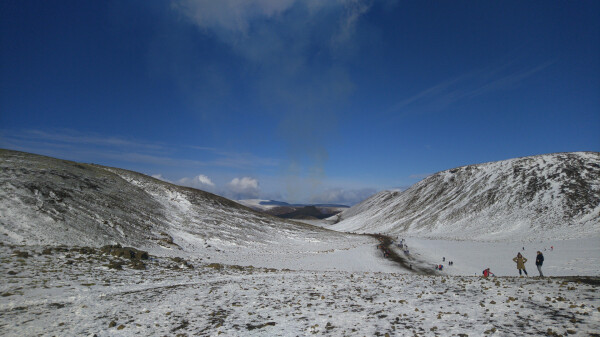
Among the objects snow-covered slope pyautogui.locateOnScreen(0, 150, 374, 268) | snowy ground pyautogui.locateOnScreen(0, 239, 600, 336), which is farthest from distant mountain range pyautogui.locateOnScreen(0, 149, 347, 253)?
snowy ground pyautogui.locateOnScreen(0, 239, 600, 336)

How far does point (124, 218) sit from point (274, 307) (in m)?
43.5

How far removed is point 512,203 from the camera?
342 ft

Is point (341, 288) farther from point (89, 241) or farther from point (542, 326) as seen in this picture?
point (89, 241)

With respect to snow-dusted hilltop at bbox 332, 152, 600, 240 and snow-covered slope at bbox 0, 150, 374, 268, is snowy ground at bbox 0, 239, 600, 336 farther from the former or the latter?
snow-dusted hilltop at bbox 332, 152, 600, 240

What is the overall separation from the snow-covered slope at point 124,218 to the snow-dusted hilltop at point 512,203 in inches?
2323

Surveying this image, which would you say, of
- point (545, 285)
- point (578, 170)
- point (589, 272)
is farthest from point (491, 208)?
point (545, 285)

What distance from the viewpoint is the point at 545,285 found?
16.9 meters

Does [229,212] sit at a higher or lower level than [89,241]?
higher

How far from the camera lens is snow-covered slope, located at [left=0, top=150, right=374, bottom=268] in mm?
33969

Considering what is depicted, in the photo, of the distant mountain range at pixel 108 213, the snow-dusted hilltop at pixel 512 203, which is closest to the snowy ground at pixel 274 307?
the distant mountain range at pixel 108 213

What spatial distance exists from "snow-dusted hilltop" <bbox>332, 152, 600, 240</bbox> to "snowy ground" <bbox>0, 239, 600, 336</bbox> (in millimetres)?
78376

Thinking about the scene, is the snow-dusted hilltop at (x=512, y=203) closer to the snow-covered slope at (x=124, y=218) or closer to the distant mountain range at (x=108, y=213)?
the snow-covered slope at (x=124, y=218)

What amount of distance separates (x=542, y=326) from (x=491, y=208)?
117 metres

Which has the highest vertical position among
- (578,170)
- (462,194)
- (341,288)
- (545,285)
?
(578,170)
